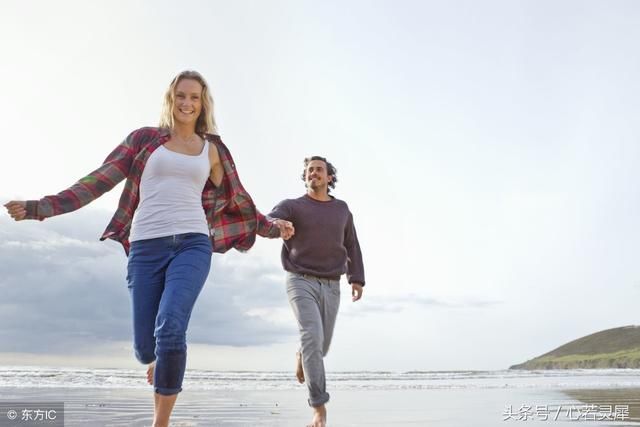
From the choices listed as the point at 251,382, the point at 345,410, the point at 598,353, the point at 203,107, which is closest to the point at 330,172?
the point at 203,107

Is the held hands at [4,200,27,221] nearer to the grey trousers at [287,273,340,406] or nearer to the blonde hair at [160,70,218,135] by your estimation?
the blonde hair at [160,70,218,135]

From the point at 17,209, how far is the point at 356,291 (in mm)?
3445

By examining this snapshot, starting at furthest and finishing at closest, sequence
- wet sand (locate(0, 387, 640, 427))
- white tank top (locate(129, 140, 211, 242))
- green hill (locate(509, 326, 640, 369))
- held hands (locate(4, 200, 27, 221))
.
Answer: green hill (locate(509, 326, 640, 369)) < wet sand (locate(0, 387, 640, 427)) < white tank top (locate(129, 140, 211, 242)) < held hands (locate(4, 200, 27, 221))

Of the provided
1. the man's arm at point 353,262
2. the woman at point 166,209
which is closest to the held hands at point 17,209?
the woman at point 166,209

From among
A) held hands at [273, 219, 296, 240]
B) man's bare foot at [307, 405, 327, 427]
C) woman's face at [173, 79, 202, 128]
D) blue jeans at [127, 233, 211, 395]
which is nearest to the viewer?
blue jeans at [127, 233, 211, 395]

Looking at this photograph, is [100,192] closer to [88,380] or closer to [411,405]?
[411,405]

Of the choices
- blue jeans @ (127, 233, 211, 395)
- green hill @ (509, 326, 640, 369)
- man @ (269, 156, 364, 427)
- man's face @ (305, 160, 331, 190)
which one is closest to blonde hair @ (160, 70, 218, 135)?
blue jeans @ (127, 233, 211, 395)

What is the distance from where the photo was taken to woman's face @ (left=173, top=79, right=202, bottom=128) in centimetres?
402

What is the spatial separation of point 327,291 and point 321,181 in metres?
1.09

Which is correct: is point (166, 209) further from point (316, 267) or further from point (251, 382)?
point (251, 382)

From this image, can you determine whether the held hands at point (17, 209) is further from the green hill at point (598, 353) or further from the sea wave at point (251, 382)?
the green hill at point (598, 353)

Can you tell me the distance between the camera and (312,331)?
5438 millimetres

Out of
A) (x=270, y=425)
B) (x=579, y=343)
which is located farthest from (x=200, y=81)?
(x=579, y=343)

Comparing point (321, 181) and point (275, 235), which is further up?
point (321, 181)
